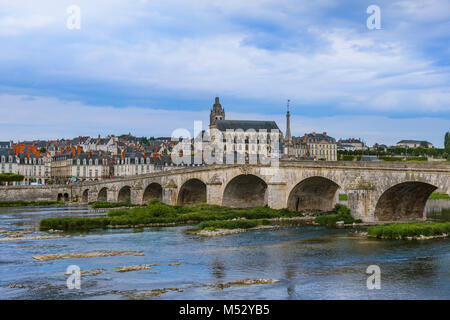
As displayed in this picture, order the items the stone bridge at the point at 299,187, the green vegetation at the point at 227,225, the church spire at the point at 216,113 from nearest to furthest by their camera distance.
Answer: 1. the stone bridge at the point at 299,187
2. the green vegetation at the point at 227,225
3. the church spire at the point at 216,113

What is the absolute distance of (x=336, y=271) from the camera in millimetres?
26312

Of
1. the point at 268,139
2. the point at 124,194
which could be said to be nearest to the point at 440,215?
the point at 124,194

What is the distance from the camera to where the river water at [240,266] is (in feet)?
73.2

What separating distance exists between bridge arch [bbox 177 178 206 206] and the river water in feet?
101

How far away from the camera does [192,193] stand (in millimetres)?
74625

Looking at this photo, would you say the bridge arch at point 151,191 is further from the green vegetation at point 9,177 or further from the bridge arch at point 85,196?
the green vegetation at point 9,177

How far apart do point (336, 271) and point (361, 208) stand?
56.9 feet

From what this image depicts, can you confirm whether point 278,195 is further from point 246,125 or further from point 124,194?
point 246,125

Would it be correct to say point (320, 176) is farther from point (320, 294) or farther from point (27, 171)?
point (27, 171)

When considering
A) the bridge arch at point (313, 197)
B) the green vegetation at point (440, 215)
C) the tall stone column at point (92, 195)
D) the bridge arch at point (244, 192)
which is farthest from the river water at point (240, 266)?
the tall stone column at point (92, 195)

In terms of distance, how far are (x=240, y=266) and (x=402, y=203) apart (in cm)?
2112

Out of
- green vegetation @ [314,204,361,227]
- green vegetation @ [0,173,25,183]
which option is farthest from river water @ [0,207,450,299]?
green vegetation @ [0,173,25,183]

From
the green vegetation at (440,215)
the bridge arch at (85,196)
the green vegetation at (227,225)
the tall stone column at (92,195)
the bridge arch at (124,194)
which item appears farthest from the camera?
the bridge arch at (85,196)
